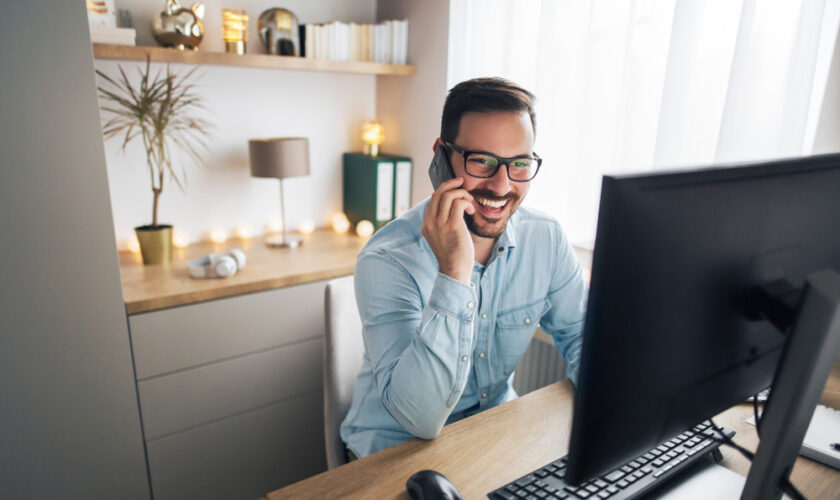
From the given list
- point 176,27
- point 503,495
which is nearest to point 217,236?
point 176,27

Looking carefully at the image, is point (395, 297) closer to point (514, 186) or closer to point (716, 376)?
point (514, 186)

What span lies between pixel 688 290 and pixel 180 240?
2.16 meters

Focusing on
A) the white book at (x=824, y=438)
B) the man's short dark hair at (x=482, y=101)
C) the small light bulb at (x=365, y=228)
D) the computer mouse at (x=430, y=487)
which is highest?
the man's short dark hair at (x=482, y=101)

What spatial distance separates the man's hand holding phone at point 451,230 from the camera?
3.22 ft

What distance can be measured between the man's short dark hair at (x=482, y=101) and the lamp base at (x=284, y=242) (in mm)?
1295

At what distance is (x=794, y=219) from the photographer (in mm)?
609

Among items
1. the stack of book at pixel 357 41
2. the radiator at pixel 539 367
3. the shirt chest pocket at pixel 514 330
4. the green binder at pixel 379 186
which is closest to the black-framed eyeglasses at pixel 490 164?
the shirt chest pocket at pixel 514 330

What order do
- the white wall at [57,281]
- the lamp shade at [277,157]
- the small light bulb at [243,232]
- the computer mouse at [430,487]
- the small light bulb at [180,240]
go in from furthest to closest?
the small light bulb at [243,232]
the small light bulb at [180,240]
the lamp shade at [277,157]
the white wall at [57,281]
the computer mouse at [430,487]

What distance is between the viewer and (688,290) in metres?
0.53

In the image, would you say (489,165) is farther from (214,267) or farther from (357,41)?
(357,41)

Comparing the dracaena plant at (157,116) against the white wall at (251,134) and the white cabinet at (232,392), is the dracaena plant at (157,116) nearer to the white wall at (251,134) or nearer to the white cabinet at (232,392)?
the white wall at (251,134)

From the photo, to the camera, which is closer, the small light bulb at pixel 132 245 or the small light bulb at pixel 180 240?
the small light bulb at pixel 132 245

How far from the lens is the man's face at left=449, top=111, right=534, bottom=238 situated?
1.08m

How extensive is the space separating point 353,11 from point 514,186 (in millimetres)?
1829
